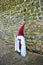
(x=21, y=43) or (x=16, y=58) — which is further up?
(x=21, y=43)

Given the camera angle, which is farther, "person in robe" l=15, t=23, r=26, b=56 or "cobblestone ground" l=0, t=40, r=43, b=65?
"person in robe" l=15, t=23, r=26, b=56

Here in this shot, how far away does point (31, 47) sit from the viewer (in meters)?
5.64

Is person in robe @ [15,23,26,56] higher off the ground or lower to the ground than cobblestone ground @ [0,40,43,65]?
higher

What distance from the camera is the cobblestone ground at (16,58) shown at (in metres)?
5.06

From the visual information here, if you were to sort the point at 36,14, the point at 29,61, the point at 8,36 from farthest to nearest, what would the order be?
the point at 8,36 < the point at 36,14 < the point at 29,61

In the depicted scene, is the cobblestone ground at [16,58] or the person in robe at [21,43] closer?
the cobblestone ground at [16,58]

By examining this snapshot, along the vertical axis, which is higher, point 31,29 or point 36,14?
point 36,14

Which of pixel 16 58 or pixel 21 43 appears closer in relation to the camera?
pixel 16 58

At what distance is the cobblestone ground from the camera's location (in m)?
5.06

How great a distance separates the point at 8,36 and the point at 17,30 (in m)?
0.52

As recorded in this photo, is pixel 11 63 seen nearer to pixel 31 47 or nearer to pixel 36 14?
pixel 31 47

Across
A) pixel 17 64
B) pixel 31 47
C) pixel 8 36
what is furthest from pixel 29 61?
pixel 8 36

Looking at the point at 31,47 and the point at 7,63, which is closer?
the point at 7,63

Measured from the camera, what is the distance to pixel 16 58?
533cm
